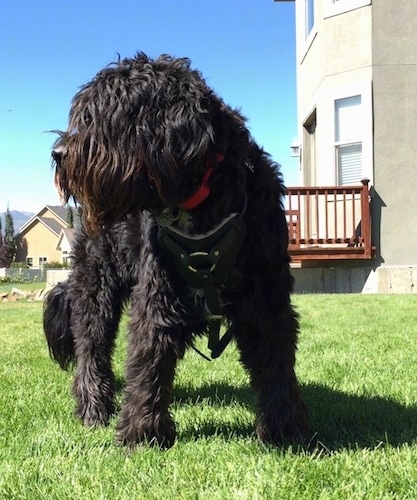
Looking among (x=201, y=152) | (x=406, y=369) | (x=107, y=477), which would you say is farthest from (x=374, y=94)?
(x=107, y=477)

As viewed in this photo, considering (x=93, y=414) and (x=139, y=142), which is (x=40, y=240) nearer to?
(x=93, y=414)

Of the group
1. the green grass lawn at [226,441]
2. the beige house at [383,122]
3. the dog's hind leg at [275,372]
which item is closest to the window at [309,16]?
the beige house at [383,122]

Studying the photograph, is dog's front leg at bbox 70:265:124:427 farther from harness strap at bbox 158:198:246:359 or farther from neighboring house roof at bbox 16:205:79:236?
neighboring house roof at bbox 16:205:79:236

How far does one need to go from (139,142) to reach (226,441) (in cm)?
145

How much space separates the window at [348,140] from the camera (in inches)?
435

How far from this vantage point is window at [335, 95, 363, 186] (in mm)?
11055

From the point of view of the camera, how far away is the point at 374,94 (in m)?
10.7

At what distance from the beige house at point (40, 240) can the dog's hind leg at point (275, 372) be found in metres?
62.0

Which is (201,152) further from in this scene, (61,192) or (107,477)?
(107,477)

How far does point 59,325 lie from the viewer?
12.3ft

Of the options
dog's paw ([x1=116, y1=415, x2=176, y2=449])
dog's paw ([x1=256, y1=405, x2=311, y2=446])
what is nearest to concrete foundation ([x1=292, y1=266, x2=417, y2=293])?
dog's paw ([x1=256, y1=405, x2=311, y2=446])

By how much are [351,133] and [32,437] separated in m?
9.66

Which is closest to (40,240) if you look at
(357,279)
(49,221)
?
(49,221)

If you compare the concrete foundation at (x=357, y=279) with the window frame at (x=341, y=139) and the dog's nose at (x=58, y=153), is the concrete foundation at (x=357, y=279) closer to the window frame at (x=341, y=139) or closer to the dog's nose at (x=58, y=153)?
the window frame at (x=341, y=139)
